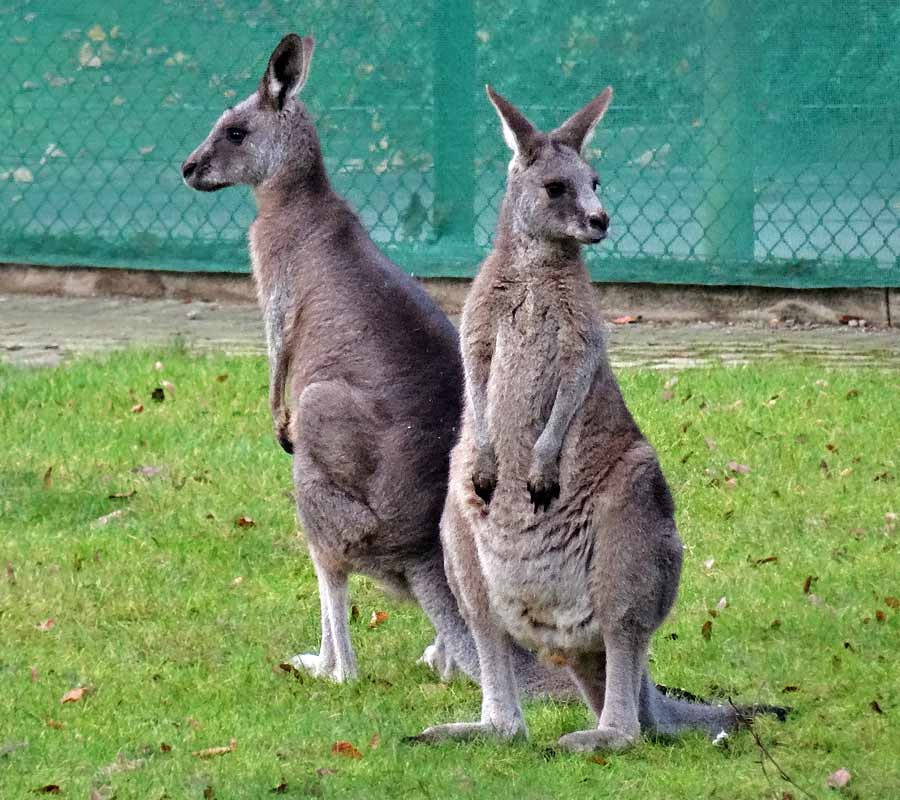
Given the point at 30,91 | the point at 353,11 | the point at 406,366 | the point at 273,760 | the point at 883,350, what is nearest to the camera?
the point at 273,760

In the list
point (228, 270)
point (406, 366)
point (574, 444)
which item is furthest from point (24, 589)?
point (228, 270)

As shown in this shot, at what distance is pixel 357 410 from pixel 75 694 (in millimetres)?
1073

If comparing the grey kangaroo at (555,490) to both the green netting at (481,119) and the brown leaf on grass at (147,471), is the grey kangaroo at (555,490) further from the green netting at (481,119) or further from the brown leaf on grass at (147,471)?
the green netting at (481,119)

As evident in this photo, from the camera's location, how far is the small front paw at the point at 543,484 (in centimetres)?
436

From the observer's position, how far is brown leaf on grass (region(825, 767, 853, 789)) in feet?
13.8

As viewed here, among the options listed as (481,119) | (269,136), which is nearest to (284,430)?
(269,136)

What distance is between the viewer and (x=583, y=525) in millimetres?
4355

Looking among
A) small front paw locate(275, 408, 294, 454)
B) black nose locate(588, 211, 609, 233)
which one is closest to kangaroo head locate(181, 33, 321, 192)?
small front paw locate(275, 408, 294, 454)

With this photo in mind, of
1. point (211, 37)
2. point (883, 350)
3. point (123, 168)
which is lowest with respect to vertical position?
point (883, 350)

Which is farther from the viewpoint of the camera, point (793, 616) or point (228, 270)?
point (228, 270)

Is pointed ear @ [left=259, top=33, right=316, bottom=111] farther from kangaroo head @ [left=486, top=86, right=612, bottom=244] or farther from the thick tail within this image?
the thick tail

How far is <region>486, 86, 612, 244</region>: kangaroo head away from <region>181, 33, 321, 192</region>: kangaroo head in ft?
4.96

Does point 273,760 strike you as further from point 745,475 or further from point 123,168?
point 123,168

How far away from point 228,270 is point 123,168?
0.84m
